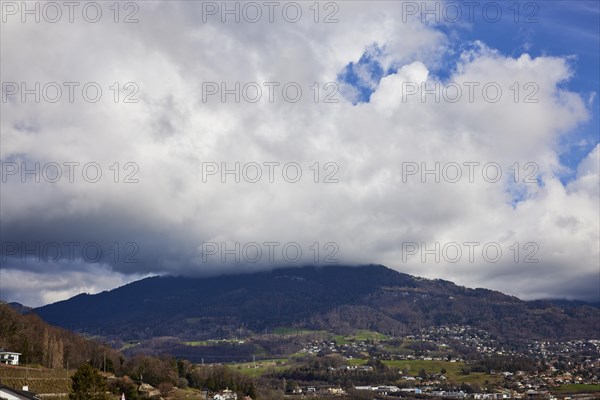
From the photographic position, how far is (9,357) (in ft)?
358

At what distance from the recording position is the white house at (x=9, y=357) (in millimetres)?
107875

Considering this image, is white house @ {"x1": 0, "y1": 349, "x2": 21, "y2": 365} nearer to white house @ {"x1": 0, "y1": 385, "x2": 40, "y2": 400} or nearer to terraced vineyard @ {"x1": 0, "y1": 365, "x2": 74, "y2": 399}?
terraced vineyard @ {"x1": 0, "y1": 365, "x2": 74, "y2": 399}

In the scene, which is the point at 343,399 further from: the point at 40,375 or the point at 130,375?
the point at 40,375

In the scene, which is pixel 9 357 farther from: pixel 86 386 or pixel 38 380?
pixel 86 386

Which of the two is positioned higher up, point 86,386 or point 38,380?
point 86,386

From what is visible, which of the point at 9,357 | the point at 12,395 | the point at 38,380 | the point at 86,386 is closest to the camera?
the point at 12,395

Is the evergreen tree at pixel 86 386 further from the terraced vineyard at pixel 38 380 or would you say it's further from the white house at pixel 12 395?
the terraced vineyard at pixel 38 380

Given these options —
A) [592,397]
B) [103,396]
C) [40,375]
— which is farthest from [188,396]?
[592,397]

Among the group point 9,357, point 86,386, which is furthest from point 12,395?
point 9,357

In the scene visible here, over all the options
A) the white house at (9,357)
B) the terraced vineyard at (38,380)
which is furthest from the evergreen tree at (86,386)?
the white house at (9,357)

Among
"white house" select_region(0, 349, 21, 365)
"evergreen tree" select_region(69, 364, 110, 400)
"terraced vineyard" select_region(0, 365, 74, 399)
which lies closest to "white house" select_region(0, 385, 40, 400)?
"evergreen tree" select_region(69, 364, 110, 400)

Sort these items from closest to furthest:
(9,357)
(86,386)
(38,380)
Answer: (86,386) < (38,380) < (9,357)

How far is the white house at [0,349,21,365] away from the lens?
4247 inches

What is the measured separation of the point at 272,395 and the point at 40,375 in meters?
81.9
